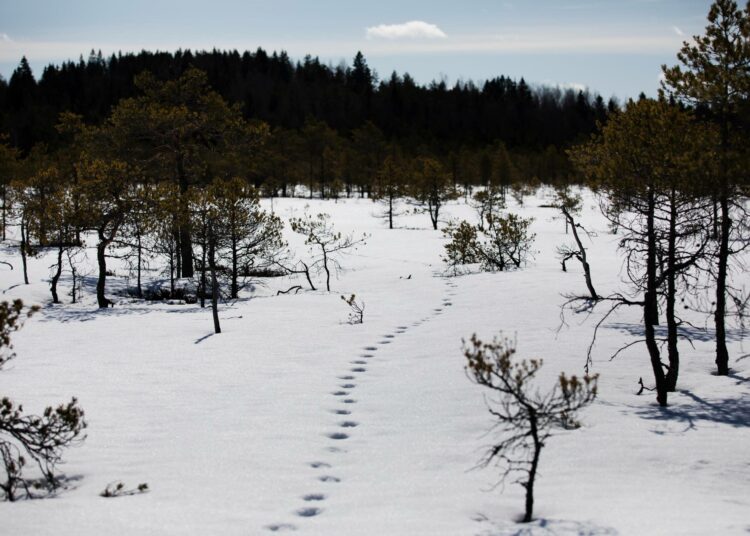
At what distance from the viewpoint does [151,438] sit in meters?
9.59

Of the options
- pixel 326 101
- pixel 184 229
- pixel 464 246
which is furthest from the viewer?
pixel 326 101

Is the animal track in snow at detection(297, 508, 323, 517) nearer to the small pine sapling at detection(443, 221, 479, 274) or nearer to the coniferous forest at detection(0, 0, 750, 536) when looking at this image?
the coniferous forest at detection(0, 0, 750, 536)

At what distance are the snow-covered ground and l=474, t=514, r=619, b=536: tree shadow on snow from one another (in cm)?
3

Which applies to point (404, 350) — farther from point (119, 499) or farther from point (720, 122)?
point (119, 499)

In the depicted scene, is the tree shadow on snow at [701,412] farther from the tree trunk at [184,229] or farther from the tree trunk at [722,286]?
the tree trunk at [184,229]

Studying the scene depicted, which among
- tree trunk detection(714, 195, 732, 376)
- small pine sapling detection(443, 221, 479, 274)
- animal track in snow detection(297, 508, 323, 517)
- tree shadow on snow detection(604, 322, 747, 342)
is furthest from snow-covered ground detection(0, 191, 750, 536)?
small pine sapling detection(443, 221, 479, 274)

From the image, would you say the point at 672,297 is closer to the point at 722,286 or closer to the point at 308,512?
the point at 722,286

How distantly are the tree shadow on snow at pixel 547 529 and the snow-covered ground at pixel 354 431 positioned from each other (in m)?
0.03

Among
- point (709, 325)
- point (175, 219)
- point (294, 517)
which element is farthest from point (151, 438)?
point (175, 219)

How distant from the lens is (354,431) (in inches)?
404

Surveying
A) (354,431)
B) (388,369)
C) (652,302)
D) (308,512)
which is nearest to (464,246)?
(388,369)

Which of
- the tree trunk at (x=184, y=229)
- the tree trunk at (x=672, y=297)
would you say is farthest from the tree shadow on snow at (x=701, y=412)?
the tree trunk at (x=184, y=229)

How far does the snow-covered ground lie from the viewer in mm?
6797

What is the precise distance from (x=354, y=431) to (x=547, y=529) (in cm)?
440
